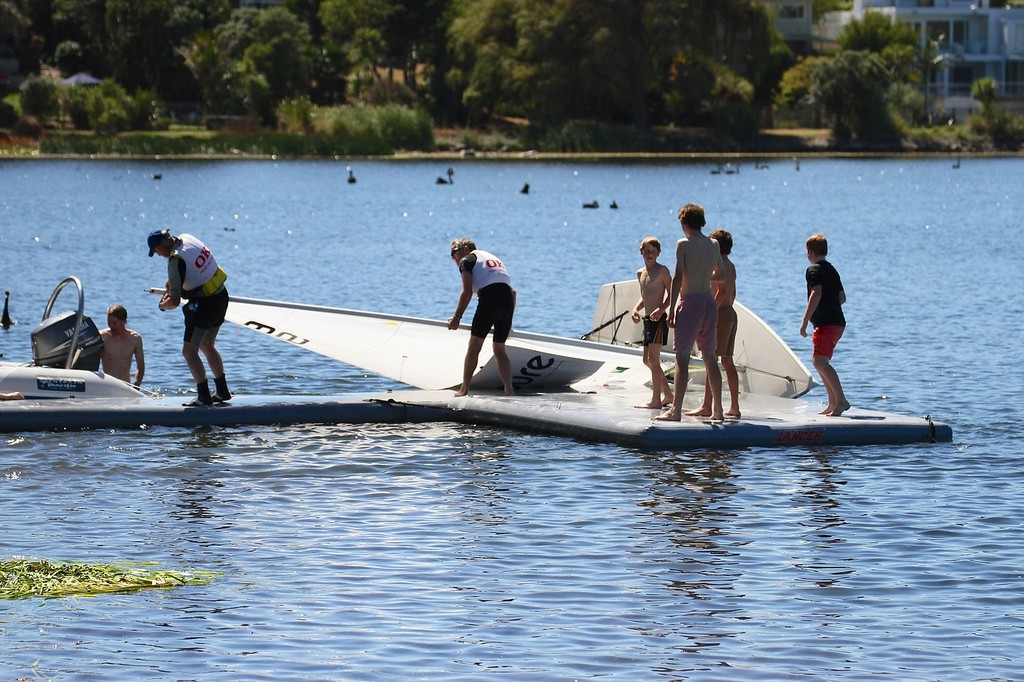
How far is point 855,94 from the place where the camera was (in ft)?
349

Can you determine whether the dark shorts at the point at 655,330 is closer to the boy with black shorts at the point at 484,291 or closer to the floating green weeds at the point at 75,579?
the boy with black shorts at the point at 484,291

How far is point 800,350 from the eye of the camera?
24594mm

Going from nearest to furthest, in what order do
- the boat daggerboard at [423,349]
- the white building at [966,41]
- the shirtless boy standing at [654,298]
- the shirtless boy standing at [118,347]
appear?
the shirtless boy standing at [654,298]
the shirtless boy standing at [118,347]
the boat daggerboard at [423,349]
the white building at [966,41]

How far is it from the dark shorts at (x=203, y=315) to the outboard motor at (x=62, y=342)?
72.2 inches

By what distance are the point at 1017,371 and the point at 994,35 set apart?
10530 centimetres

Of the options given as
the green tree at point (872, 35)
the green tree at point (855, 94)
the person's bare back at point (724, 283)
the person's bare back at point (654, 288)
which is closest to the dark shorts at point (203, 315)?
the person's bare back at point (654, 288)

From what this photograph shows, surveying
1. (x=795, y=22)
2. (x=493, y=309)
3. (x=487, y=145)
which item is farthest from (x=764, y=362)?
(x=795, y=22)

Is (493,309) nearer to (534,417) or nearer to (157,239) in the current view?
(534,417)

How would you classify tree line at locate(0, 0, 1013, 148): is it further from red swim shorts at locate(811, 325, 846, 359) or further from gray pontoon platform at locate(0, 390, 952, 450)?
red swim shorts at locate(811, 325, 846, 359)

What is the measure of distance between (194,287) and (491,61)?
88.2 m

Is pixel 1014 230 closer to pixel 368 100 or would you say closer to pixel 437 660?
pixel 437 660

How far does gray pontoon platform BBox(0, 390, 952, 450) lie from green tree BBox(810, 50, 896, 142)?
9258 cm

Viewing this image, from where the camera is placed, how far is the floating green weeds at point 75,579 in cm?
1035

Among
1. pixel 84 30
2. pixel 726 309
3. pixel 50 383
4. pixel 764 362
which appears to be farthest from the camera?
pixel 84 30
